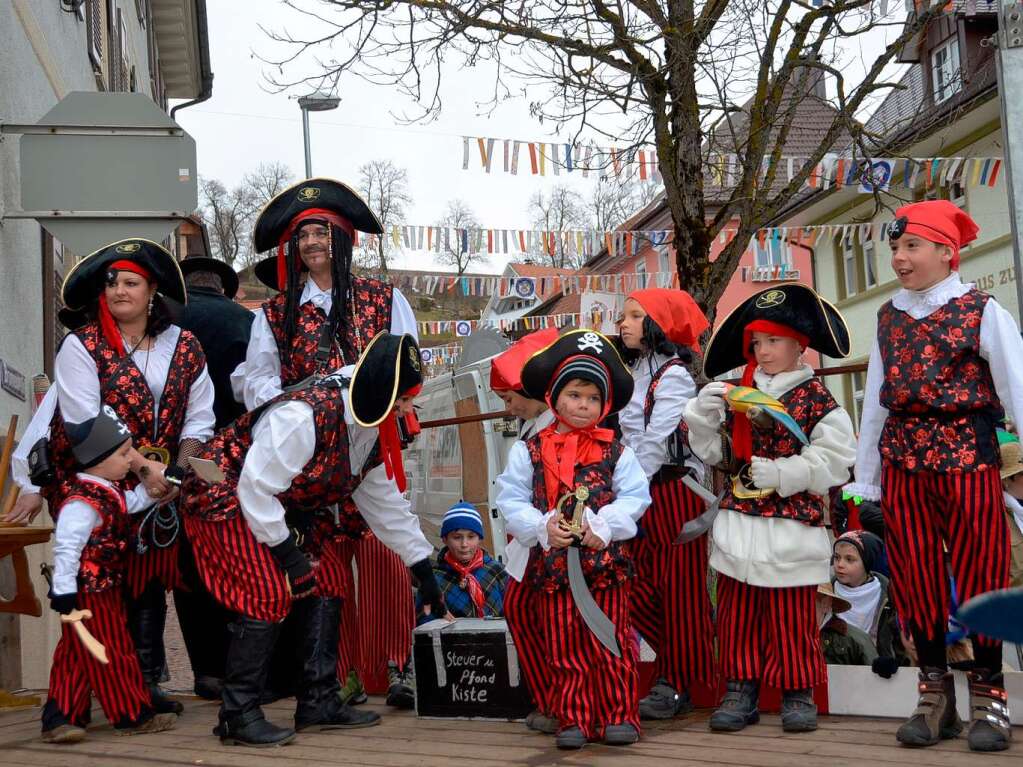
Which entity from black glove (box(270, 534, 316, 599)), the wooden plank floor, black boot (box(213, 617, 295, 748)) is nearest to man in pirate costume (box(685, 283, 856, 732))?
the wooden plank floor

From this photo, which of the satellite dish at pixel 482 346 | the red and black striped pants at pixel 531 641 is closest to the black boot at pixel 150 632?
the red and black striped pants at pixel 531 641

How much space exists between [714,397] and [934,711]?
1313mm

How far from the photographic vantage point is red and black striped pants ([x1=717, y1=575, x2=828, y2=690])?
4.42 meters

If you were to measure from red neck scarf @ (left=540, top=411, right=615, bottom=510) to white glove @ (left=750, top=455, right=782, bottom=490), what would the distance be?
535 mm

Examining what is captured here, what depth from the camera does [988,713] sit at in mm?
3977

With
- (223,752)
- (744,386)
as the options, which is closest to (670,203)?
(744,386)

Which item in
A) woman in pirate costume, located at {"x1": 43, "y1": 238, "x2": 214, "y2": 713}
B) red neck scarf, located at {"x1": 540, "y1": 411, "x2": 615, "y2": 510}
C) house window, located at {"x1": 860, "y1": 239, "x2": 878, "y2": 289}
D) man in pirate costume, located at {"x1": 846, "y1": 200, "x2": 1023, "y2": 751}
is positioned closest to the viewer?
man in pirate costume, located at {"x1": 846, "y1": 200, "x2": 1023, "y2": 751}

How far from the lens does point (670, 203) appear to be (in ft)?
28.5

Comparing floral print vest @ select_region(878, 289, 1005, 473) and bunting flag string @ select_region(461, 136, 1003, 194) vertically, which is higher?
bunting flag string @ select_region(461, 136, 1003, 194)

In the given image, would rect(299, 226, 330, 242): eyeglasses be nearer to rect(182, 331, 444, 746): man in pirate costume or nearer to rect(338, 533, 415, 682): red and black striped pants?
rect(182, 331, 444, 746): man in pirate costume

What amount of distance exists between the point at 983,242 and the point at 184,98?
16115 mm

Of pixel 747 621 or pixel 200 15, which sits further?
pixel 200 15

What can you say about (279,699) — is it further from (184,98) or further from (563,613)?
(184,98)

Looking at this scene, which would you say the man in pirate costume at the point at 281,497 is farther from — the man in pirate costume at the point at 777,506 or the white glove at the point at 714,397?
the man in pirate costume at the point at 777,506
